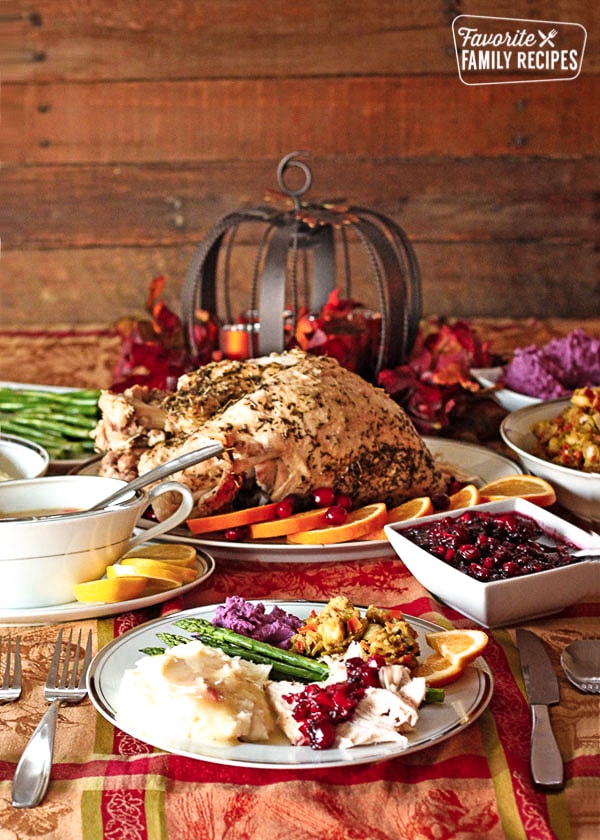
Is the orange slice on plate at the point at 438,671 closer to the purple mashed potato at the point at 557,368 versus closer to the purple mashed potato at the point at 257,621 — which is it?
the purple mashed potato at the point at 257,621

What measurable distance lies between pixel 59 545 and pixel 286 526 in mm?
430

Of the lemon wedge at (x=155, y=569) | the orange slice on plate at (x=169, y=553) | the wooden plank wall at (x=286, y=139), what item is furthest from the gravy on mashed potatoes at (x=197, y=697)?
the wooden plank wall at (x=286, y=139)

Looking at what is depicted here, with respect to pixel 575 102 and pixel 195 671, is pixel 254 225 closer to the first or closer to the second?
pixel 575 102

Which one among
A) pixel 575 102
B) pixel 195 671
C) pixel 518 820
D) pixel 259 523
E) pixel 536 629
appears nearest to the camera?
pixel 518 820

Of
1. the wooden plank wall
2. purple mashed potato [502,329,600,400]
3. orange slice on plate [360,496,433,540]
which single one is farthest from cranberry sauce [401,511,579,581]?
the wooden plank wall

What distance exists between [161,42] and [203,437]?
11.3 feet

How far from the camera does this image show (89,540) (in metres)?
1.42

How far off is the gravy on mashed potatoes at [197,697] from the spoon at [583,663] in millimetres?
408

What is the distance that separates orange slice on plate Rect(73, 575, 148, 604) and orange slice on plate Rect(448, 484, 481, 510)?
65cm

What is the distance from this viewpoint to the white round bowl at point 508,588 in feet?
4.38

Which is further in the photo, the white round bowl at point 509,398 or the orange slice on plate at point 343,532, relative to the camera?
the white round bowl at point 509,398

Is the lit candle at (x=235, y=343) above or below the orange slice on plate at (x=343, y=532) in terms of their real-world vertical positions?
above

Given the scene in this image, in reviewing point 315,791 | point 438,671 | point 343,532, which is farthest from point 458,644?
point 343,532

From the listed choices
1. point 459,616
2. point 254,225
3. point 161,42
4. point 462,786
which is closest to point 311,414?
point 459,616
